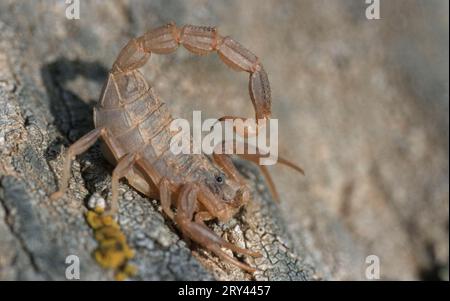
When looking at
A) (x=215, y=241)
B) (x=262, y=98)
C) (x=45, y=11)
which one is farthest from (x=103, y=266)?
(x=45, y=11)

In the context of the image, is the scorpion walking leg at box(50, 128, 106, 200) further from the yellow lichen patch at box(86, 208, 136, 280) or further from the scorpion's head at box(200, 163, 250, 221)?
the scorpion's head at box(200, 163, 250, 221)

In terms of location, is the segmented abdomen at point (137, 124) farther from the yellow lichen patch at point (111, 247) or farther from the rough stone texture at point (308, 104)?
the yellow lichen patch at point (111, 247)

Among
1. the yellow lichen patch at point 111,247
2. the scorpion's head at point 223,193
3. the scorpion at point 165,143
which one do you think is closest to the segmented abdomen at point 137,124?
the scorpion at point 165,143

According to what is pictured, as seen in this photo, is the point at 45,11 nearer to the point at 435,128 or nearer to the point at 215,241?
the point at 215,241

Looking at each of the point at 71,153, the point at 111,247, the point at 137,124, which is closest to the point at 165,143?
the point at 137,124

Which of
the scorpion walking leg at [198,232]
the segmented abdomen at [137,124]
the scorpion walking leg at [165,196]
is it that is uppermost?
the segmented abdomen at [137,124]

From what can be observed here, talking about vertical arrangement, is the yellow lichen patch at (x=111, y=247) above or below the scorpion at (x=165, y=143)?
below

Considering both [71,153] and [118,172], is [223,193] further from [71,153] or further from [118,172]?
[71,153]
